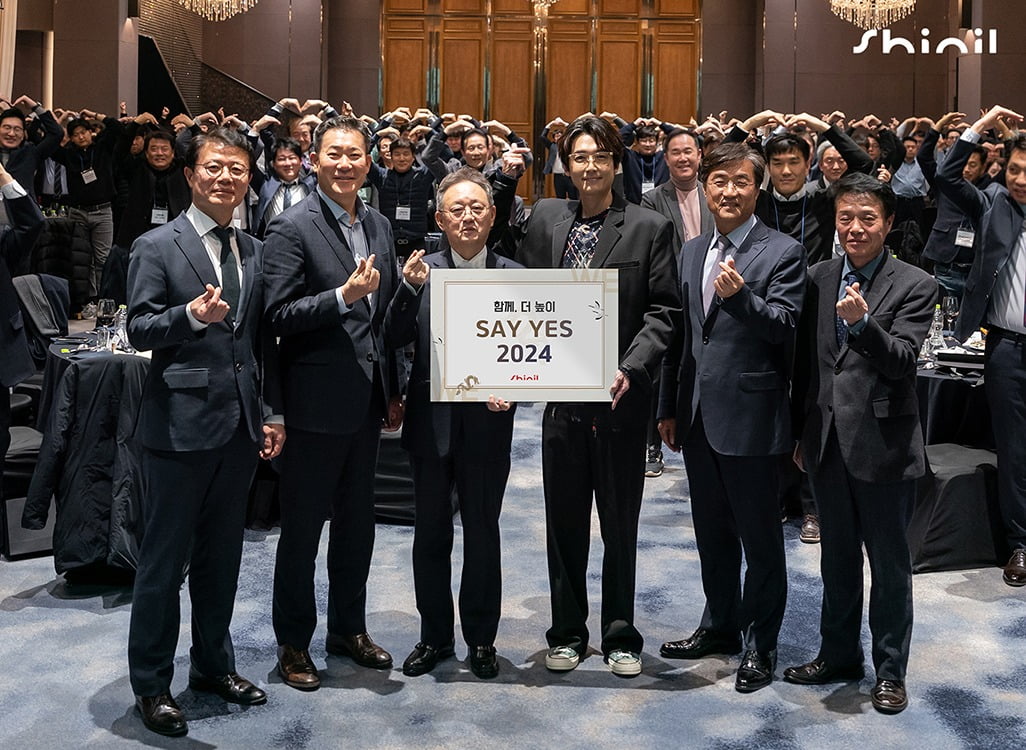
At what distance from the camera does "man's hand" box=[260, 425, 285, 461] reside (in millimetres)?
3264

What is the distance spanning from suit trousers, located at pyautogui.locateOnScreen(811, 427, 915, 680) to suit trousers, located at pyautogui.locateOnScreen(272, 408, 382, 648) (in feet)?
4.40

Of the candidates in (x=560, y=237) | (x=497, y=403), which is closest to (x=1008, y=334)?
(x=560, y=237)

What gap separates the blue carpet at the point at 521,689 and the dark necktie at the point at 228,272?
114 cm

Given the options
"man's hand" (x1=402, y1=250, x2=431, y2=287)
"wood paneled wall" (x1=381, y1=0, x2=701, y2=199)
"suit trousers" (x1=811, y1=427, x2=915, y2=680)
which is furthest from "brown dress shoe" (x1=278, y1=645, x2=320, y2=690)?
"wood paneled wall" (x1=381, y1=0, x2=701, y2=199)

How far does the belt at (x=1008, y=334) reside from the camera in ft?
14.7

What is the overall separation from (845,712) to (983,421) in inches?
88.2

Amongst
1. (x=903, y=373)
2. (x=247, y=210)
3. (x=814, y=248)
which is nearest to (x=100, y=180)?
(x=247, y=210)

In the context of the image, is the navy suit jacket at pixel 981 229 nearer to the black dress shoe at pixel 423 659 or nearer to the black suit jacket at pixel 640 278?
the black suit jacket at pixel 640 278

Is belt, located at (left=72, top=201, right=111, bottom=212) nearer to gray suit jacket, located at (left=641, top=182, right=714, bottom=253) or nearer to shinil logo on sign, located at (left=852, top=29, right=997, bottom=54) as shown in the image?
gray suit jacket, located at (left=641, top=182, right=714, bottom=253)

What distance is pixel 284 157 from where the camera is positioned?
280 inches

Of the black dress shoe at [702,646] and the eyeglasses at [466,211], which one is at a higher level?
the eyeglasses at [466,211]

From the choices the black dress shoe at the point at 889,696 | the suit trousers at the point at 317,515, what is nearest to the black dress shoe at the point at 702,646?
the black dress shoe at the point at 889,696

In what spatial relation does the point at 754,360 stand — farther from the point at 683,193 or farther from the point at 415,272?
the point at 683,193

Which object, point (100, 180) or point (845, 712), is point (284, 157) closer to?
point (100, 180)
